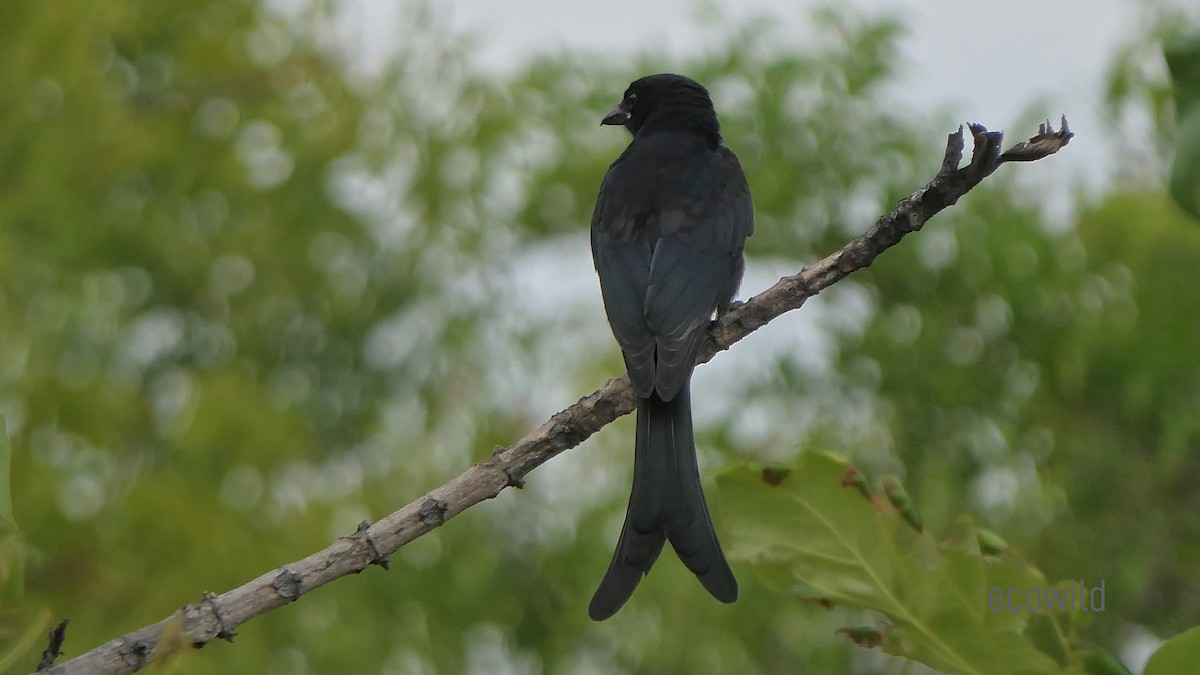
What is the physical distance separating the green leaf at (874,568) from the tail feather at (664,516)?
111mm

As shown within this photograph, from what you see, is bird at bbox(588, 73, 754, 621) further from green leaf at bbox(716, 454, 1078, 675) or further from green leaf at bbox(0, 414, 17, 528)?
green leaf at bbox(0, 414, 17, 528)

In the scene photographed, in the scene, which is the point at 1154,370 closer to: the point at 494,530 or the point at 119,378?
the point at 494,530

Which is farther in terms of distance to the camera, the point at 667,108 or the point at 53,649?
the point at 667,108

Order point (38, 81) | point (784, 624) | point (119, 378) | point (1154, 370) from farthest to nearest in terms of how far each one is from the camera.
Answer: point (119, 378), point (784, 624), point (1154, 370), point (38, 81)

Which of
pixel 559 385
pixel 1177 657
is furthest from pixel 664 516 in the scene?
pixel 559 385

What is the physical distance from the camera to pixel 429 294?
8.22 meters

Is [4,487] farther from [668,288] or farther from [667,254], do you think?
[667,254]

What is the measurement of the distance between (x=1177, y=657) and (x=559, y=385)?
4.87m

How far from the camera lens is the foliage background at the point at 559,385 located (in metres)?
5.88

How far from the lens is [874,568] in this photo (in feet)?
7.48

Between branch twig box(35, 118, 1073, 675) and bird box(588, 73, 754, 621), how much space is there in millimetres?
264

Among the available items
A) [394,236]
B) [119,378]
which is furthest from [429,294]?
[119,378]

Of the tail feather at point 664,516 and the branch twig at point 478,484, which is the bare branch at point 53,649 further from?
the tail feather at point 664,516

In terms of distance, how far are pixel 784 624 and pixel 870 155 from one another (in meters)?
2.36
